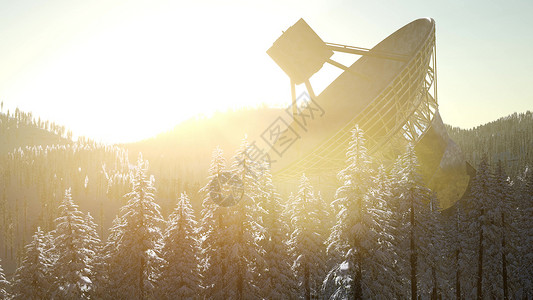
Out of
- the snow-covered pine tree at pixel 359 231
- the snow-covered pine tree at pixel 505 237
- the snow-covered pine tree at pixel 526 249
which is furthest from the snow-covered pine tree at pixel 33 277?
the snow-covered pine tree at pixel 526 249

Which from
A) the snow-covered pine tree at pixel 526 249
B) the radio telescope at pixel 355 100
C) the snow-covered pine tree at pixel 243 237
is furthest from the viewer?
the snow-covered pine tree at pixel 526 249

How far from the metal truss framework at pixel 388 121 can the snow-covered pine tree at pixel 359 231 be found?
111 cm

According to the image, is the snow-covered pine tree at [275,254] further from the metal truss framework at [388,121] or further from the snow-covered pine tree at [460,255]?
the snow-covered pine tree at [460,255]

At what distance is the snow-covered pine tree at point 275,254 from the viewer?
988 inches

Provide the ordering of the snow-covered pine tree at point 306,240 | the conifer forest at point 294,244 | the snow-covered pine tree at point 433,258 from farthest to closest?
the snow-covered pine tree at point 306,240, the snow-covered pine tree at point 433,258, the conifer forest at point 294,244

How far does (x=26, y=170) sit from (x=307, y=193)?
719 ft

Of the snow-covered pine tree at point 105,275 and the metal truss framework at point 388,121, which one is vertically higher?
the metal truss framework at point 388,121

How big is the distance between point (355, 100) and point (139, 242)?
1784 centimetres

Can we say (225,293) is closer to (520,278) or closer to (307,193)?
(307,193)

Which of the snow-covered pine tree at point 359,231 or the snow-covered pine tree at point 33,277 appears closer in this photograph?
the snow-covered pine tree at point 359,231

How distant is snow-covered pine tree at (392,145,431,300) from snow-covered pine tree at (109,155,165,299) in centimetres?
1729

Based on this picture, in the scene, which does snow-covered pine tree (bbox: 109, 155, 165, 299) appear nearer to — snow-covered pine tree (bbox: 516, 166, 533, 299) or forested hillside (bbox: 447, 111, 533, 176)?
snow-covered pine tree (bbox: 516, 166, 533, 299)

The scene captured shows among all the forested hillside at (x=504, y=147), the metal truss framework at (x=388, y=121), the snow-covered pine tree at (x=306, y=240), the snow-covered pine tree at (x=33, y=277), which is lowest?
the snow-covered pine tree at (x=33, y=277)

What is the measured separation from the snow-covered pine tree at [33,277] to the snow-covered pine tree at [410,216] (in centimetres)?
2833
